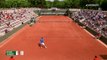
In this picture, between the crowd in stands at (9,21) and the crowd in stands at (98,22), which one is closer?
the crowd in stands at (98,22)

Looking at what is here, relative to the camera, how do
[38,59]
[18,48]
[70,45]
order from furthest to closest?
[70,45]
[18,48]
[38,59]

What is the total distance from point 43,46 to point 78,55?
20.1ft

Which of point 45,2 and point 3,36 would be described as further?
point 45,2

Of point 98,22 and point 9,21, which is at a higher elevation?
point 98,22

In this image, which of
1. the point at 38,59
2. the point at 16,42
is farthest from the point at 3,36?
the point at 38,59

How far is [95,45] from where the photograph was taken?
35031 mm

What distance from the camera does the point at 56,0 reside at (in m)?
139

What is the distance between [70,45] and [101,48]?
14.1 ft

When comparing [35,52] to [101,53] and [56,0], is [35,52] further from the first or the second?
[56,0]

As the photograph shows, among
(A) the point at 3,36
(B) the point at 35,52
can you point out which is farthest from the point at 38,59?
(A) the point at 3,36

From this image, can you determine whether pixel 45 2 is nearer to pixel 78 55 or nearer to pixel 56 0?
pixel 56 0

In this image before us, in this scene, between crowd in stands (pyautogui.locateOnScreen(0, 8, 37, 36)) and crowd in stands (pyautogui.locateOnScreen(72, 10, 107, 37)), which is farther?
crowd in stands (pyautogui.locateOnScreen(0, 8, 37, 36))

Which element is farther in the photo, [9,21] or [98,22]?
[9,21]

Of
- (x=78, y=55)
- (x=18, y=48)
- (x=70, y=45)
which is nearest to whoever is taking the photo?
(x=78, y=55)
